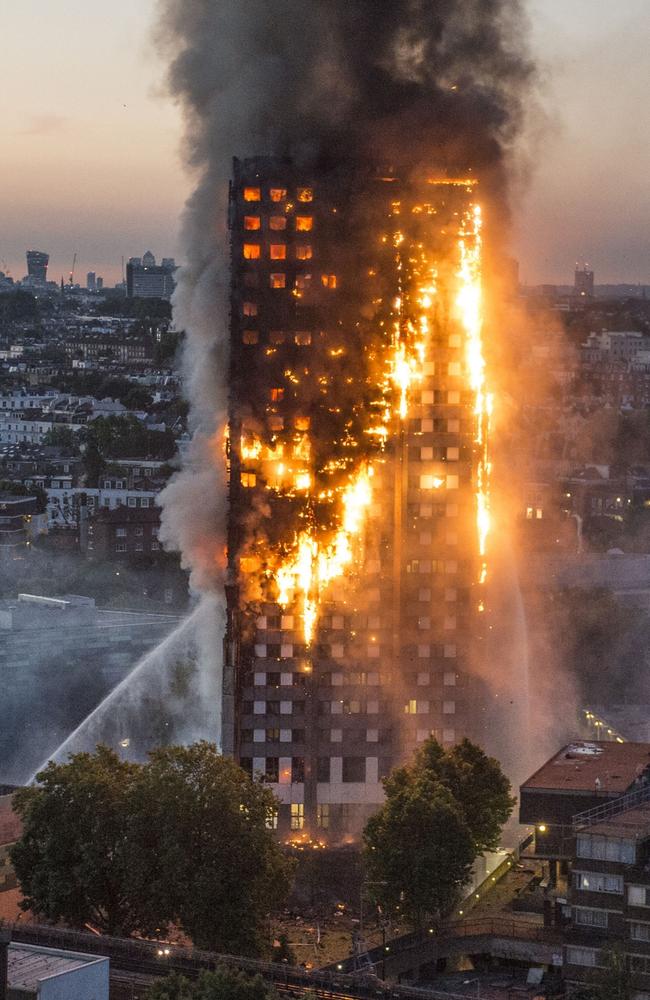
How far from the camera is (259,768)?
55469 millimetres

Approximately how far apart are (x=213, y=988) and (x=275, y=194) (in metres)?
22.7

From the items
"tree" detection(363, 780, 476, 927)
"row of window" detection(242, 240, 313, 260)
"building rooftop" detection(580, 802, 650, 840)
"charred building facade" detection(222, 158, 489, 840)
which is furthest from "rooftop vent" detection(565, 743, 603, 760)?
"row of window" detection(242, 240, 313, 260)

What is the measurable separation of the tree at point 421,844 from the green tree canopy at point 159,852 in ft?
8.21

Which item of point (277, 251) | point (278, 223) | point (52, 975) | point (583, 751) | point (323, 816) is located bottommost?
point (52, 975)

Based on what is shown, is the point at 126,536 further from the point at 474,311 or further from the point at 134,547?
the point at 474,311

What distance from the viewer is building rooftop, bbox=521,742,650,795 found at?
5144cm

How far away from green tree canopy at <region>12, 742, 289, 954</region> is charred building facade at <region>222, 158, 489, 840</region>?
6822 millimetres

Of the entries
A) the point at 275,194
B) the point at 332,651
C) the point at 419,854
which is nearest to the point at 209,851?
the point at 419,854

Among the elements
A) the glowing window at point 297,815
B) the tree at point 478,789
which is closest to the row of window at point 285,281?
the tree at point 478,789

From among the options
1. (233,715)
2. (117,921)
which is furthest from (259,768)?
(117,921)

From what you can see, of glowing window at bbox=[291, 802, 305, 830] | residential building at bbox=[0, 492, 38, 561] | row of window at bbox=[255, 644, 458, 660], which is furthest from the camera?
residential building at bbox=[0, 492, 38, 561]

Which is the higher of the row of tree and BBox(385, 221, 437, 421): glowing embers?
BBox(385, 221, 437, 421): glowing embers

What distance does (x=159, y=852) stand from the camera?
154 feet

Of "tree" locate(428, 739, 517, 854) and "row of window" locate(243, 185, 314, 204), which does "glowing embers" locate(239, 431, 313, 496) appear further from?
"tree" locate(428, 739, 517, 854)
